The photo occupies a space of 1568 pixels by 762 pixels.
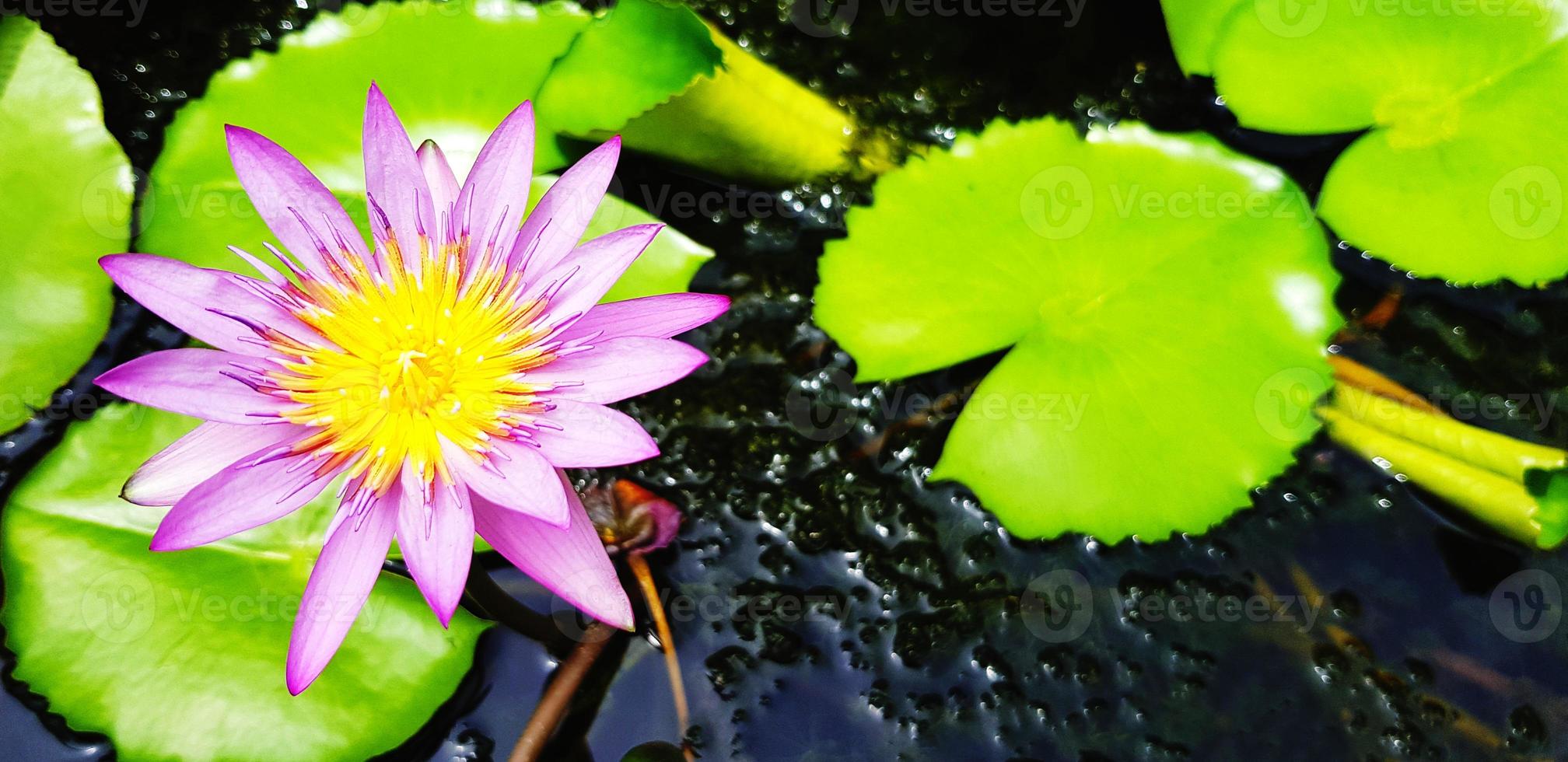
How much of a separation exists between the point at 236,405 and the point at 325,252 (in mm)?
206

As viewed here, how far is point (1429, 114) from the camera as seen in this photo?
1498 millimetres

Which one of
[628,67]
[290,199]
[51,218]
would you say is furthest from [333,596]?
[51,218]

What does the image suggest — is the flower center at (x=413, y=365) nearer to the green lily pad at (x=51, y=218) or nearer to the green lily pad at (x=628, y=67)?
the green lily pad at (x=628, y=67)

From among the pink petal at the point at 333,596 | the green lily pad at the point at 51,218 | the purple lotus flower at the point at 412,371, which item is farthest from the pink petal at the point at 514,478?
the green lily pad at the point at 51,218

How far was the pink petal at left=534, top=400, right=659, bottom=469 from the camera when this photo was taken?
0.99 metres

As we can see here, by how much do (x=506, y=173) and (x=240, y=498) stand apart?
47 cm

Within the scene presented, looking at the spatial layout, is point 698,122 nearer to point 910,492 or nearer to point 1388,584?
point 910,492

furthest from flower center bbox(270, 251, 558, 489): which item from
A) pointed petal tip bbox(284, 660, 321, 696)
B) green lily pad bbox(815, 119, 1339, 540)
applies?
green lily pad bbox(815, 119, 1339, 540)

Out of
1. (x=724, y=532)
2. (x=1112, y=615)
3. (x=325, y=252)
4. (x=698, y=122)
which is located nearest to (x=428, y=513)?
(x=325, y=252)

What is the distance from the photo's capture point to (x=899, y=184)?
159cm

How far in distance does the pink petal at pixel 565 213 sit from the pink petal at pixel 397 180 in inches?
4.9

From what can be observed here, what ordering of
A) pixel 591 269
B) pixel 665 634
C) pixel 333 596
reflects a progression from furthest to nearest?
1. pixel 665 634
2. pixel 591 269
3. pixel 333 596

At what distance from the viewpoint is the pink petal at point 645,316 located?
3.56ft

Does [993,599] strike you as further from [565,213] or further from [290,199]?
[290,199]
